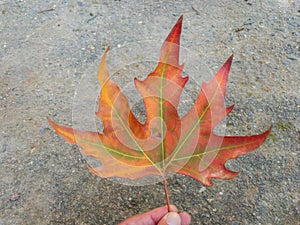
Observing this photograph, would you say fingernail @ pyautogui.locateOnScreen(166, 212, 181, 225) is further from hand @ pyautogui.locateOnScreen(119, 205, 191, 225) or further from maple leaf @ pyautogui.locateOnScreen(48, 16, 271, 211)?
maple leaf @ pyautogui.locateOnScreen(48, 16, 271, 211)

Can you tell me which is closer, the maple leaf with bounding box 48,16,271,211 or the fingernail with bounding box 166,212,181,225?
the maple leaf with bounding box 48,16,271,211

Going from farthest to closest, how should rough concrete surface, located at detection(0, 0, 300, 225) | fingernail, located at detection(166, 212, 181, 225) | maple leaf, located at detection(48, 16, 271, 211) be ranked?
rough concrete surface, located at detection(0, 0, 300, 225) < fingernail, located at detection(166, 212, 181, 225) < maple leaf, located at detection(48, 16, 271, 211)

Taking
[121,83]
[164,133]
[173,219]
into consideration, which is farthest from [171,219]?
[121,83]

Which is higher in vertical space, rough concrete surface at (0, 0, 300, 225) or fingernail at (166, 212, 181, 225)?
fingernail at (166, 212, 181, 225)

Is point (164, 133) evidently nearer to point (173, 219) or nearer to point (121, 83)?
point (173, 219)

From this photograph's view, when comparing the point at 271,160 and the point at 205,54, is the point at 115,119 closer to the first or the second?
the point at 271,160

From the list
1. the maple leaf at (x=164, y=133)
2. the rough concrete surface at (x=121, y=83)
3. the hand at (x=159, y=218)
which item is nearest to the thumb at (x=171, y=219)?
the hand at (x=159, y=218)

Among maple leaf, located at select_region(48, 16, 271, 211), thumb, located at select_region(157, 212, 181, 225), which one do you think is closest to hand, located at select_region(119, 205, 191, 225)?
thumb, located at select_region(157, 212, 181, 225)

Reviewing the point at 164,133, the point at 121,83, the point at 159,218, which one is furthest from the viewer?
the point at 121,83
